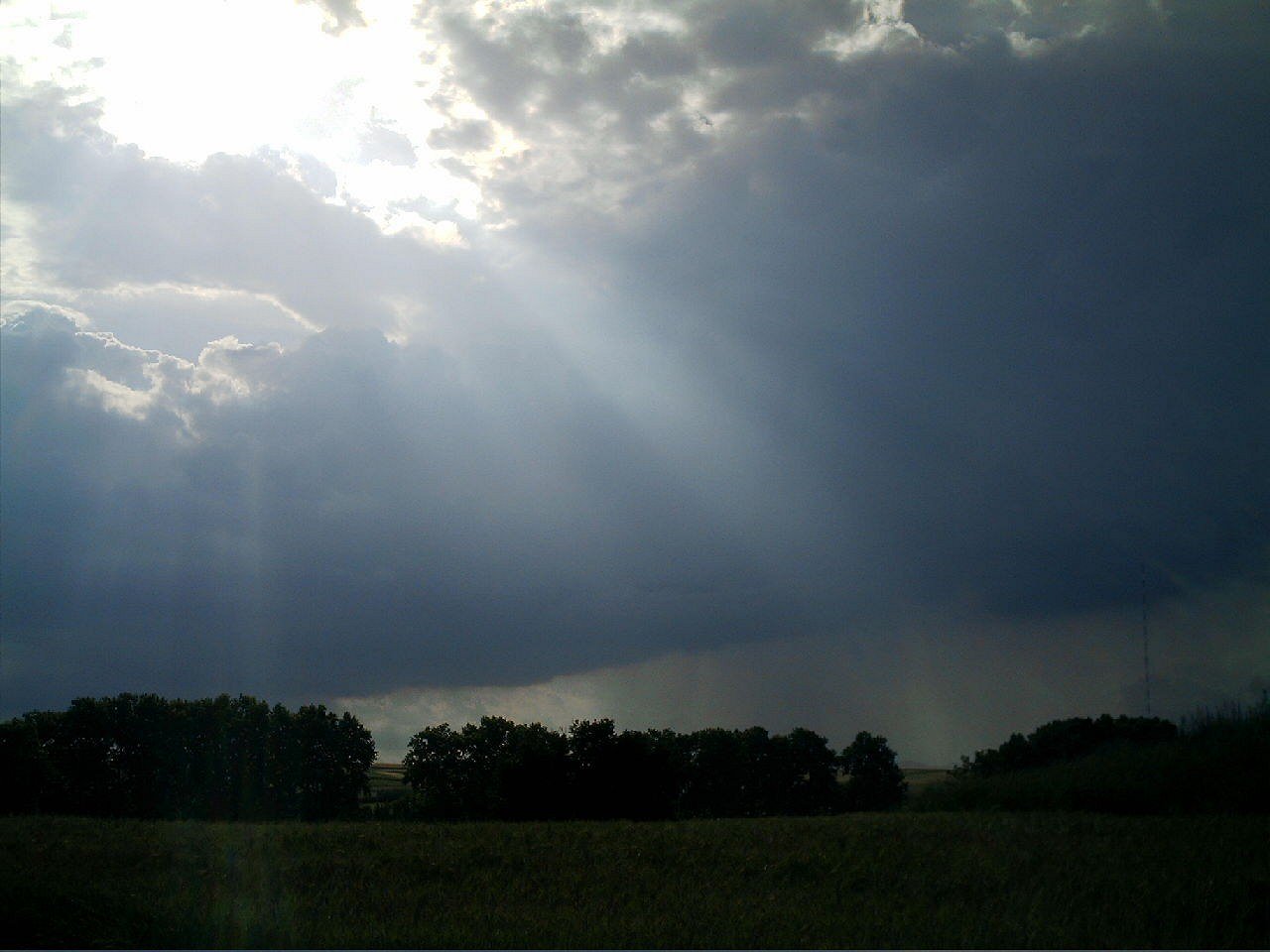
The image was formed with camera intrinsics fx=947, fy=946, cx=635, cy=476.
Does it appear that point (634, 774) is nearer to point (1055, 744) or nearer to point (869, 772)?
point (869, 772)

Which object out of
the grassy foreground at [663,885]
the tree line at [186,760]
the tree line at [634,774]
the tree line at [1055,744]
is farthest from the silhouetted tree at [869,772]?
the tree line at [186,760]

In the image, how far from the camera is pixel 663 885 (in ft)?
58.1

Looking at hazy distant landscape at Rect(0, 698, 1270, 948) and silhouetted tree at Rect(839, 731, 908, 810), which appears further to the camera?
silhouetted tree at Rect(839, 731, 908, 810)

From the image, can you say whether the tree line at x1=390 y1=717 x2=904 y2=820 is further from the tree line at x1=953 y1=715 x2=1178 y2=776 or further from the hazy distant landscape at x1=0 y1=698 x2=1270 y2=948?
the hazy distant landscape at x1=0 y1=698 x2=1270 y2=948

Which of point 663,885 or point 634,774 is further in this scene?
point 634,774

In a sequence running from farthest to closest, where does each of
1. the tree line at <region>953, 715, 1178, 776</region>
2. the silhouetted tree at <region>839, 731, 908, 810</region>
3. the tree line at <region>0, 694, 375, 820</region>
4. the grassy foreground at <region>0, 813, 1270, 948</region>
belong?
1. the tree line at <region>0, 694, 375, 820</region>
2. the silhouetted tree at <region>839, 731, 908, 810</region>
3. the tree line at <region>953, 715, 1178, 776</region>
4. the grassy foreground at <region>0, 813, 1270, 948</region>

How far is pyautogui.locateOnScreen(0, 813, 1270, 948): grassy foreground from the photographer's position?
585 inches

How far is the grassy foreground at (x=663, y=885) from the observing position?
48.7 ft


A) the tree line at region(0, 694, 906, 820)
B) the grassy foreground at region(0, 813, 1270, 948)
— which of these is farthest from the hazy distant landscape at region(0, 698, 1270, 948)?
the tree line at region(0, 694, 906, 820)

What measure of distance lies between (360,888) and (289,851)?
3.47 metres

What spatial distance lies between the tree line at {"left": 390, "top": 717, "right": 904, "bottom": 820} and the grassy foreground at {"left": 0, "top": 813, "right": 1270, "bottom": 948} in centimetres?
1173

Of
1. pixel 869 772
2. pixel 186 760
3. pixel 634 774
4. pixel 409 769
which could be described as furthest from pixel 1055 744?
pixel 186 760

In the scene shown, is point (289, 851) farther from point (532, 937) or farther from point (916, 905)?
point (916, 905)

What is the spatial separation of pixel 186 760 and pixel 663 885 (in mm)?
39926
